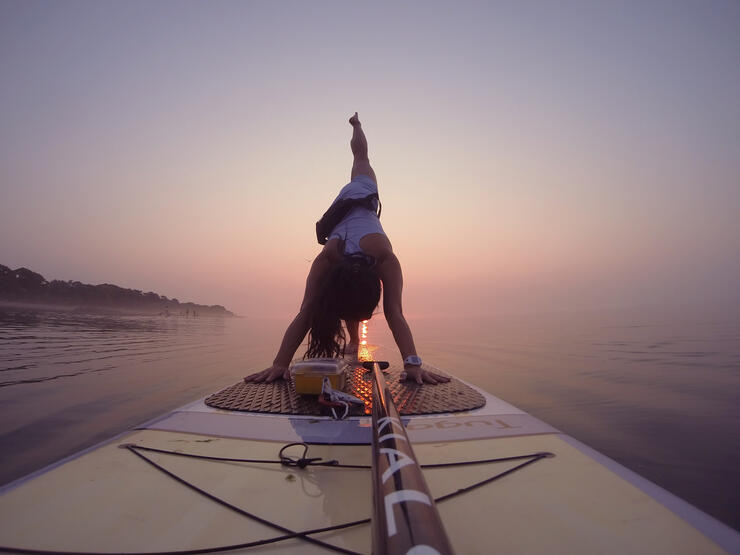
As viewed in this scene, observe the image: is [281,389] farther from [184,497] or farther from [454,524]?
[454,524]

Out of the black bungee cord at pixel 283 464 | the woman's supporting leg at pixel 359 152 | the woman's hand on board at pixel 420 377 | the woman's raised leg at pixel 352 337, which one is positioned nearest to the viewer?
the black bungee cord at pixel 283 464

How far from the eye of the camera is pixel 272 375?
9.53 ft

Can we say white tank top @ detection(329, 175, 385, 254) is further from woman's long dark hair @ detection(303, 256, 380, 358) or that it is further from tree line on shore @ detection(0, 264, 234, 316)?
→ tree line on shore @ detection(0, 264, 234, 316)

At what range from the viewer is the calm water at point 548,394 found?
1735 millimetres

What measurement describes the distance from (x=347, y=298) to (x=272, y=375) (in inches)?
36.9

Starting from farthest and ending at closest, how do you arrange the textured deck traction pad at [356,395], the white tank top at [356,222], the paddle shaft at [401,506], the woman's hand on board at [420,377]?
the white tank top at [356,222]
the woman's hand on board at [420,377]
the textured deck traction pad at [356,395]
the paddle shaft at [401,506]

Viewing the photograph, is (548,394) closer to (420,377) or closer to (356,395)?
(420,377)

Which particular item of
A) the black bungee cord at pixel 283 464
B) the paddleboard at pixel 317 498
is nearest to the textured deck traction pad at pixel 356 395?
the paddleboard at pixel 317 498

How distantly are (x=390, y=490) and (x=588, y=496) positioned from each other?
809 millimetres

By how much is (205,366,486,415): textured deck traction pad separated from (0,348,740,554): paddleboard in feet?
1.10

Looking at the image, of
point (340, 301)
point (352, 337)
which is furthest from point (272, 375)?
point (352, 337)

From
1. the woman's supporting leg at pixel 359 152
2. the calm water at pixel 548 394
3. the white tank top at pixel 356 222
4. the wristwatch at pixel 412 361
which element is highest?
the woman's supporting leg at pixel 359 152

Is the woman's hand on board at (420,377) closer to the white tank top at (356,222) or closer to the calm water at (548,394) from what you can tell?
the calm water at (548,394)

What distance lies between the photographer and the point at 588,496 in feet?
3.52
